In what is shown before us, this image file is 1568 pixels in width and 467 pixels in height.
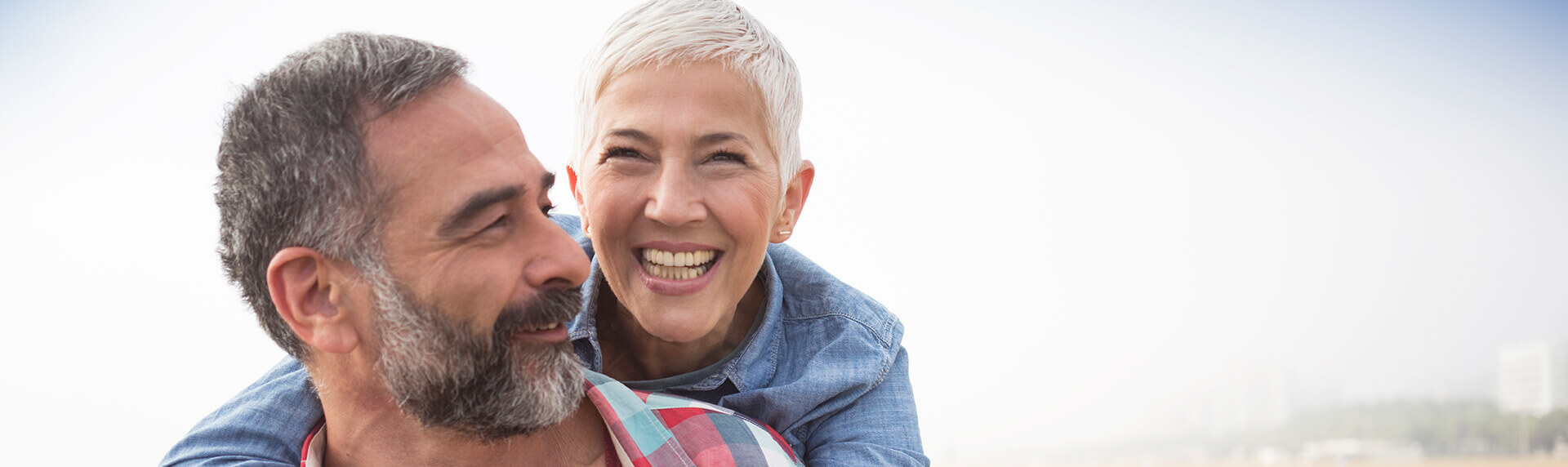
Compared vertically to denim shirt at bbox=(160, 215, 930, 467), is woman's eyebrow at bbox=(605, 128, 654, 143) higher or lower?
higher

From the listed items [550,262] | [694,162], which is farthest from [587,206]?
[550,262]

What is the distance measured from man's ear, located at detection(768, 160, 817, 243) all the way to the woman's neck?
0.22 metres

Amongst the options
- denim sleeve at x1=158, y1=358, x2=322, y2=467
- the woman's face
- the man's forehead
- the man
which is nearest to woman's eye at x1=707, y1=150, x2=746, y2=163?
the woman's face

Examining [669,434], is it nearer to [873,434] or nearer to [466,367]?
[466,367]

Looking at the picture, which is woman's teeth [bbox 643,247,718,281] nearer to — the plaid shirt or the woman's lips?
the woman's lips

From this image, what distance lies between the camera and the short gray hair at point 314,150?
1.78 m

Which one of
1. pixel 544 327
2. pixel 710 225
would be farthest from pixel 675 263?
pixel 544 327

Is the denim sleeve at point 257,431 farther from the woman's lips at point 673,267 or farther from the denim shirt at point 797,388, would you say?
the woman's lips at point 673,267

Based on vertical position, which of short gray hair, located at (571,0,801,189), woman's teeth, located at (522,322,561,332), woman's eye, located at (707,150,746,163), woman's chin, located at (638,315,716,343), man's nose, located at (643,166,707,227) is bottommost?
woman's chin, located at (638,315,716,343)

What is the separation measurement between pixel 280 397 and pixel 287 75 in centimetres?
74

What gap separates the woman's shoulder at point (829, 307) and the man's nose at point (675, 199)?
0.69m

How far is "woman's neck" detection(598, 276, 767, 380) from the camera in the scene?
2.80 m

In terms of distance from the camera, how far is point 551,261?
1911 millimetres

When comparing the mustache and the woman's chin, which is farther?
the woman's chin
